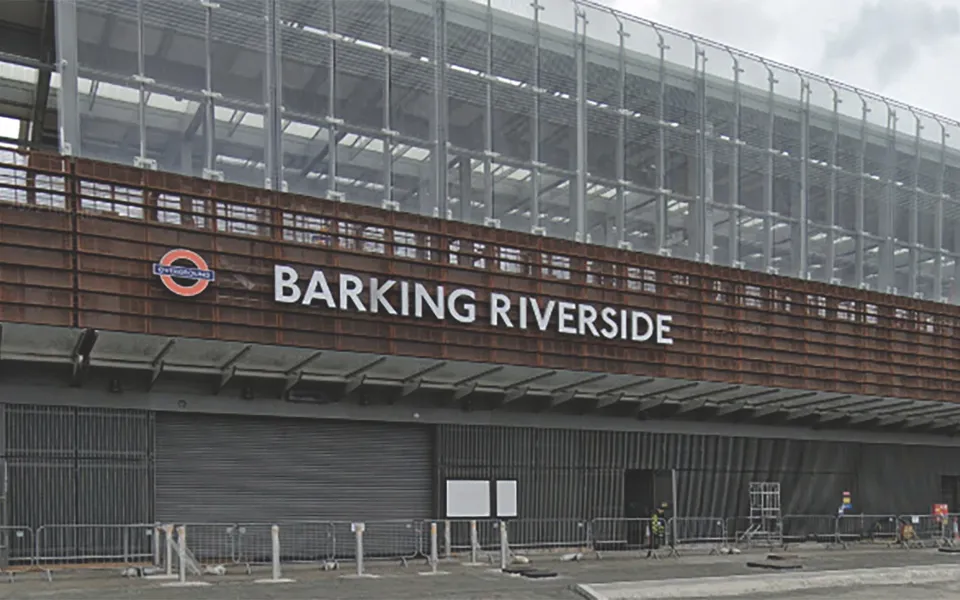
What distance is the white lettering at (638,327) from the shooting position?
957 inches

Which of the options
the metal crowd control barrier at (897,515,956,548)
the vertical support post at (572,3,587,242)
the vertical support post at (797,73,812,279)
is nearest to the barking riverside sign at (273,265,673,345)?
the vertical support post at (572,3,587,242)

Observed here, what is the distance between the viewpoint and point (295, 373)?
22250 mm

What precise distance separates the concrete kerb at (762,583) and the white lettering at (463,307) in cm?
620

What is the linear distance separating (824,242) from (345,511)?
16.3 m

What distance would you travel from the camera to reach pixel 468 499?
25328mm

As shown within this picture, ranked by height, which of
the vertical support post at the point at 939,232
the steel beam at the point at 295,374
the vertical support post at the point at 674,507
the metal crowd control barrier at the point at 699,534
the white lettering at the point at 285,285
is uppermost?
the vertical support post at the point at 939,232

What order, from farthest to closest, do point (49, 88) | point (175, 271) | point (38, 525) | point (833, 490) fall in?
point (833, 490) → point (49, 88) → point (38, 525) → point (175, 271)

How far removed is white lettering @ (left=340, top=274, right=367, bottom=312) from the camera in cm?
2038

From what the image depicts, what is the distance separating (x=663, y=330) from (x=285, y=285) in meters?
9.98

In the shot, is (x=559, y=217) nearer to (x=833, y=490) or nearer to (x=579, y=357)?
(x=579, y=357)

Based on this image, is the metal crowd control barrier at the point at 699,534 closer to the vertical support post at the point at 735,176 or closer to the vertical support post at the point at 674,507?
the vertical support post at the point at 674,507

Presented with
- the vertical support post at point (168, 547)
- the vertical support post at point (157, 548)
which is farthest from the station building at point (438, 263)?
the vertical support post at point (168, 547)

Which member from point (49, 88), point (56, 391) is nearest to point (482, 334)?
point (56, 391)

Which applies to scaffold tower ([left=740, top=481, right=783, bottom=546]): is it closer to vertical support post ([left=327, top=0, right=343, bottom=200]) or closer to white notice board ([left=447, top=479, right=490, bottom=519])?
white notice board ([left=447, top=479, right=490, bottom=519])
